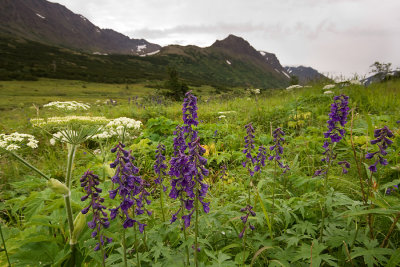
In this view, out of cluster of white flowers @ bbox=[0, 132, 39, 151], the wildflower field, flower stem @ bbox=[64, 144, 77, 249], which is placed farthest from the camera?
cluster of white flowers @ bbox=[0, 132, 39, 151]

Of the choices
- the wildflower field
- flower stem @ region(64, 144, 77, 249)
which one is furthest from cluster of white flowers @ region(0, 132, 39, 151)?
flower stem @ region(64, 144, 77, 249)

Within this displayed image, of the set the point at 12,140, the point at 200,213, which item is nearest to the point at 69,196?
the point at 200,213

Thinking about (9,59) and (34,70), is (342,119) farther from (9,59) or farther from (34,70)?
(9,59)

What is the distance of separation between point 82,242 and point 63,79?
11720 cm

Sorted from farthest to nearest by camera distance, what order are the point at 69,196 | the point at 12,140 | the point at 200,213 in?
the point at 12,140, the point at 200,213, the point at 69,196

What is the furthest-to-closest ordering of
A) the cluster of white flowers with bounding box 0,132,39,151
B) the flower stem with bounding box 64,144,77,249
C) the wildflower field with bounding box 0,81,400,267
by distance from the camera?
the cluster of white flowers with bounding box 0,132,39,151, the flower stem with bounding box 64,144,77,249, the wildflower field with bounding box 0,81,400,267

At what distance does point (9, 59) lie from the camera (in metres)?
105

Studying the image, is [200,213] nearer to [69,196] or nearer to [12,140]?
[69,196]

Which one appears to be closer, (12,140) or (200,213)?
(200,213)

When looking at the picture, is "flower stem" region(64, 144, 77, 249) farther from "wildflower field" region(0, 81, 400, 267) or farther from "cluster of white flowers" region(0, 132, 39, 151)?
"cluster of white flowers" region(0, 132, 39, 151)

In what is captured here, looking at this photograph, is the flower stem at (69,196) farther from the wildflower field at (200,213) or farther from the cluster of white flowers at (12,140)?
the cluster of white flowers at (12,140)

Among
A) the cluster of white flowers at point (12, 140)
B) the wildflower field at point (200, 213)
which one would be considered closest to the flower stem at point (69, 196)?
the wildflower field at point (200, 213)

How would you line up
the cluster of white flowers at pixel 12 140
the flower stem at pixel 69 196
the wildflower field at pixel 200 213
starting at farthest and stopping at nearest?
the cluster of white flowers at pixel 12 140, the flower stem at pixel 69 196, the wildflower field at pixel 200 213

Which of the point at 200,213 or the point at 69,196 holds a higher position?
the point at 69,196
